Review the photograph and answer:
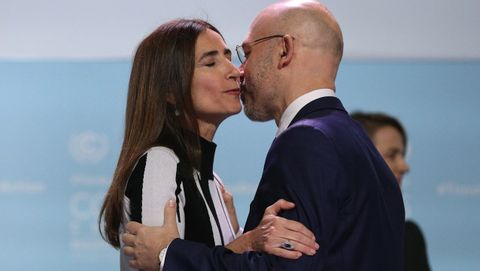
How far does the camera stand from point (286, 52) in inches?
90.0

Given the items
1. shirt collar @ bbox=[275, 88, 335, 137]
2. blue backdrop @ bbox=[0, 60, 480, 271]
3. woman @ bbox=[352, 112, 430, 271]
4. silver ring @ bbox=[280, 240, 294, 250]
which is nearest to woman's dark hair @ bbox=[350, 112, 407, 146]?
woman @ bbox=[352, 112, 430, 271]

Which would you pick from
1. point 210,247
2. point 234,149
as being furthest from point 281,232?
point 234,149

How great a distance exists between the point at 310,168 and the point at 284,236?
0.50ft

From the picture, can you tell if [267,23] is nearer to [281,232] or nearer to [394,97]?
[281,232]

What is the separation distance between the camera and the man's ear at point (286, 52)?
7.47 feet

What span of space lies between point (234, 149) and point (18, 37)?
41.4 inches

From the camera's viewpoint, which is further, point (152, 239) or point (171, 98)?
point (171, 98)

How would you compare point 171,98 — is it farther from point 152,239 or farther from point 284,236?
point 284,236

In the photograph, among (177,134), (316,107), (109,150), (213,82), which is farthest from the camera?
(109,150)

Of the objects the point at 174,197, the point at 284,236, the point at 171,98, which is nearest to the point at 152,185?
the point at 174,197

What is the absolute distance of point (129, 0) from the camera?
4125mm

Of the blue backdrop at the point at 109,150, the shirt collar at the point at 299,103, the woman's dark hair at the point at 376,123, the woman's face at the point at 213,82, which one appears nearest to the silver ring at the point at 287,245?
the shirt collar at the point at 299,103

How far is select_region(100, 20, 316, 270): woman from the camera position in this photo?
2311mm

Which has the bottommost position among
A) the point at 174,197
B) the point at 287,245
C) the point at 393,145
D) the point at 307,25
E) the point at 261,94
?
the point at 287,245
